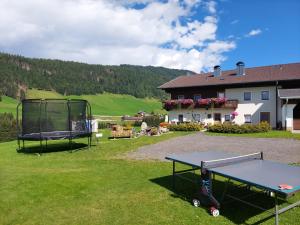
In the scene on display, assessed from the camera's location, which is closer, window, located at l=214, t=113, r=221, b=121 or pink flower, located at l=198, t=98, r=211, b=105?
pink flower, located at l=198, t=98, r=211, b=105

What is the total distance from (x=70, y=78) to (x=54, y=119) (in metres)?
105

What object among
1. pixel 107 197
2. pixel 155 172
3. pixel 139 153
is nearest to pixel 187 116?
pixel 139 153

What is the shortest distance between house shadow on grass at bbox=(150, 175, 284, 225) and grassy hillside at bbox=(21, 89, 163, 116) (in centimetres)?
8599

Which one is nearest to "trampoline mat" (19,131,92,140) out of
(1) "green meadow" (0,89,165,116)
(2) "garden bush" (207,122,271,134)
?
(2) "garden bush" (207,122,271,134)

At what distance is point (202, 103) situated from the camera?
35281 mm

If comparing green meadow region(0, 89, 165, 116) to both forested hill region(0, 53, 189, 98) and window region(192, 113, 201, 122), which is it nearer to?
forested hill region(0, 53, 189, 98)

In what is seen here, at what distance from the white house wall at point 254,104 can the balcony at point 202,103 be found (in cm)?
93

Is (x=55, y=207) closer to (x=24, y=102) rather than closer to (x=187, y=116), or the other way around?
(x=24, y=102)

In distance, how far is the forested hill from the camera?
342ft

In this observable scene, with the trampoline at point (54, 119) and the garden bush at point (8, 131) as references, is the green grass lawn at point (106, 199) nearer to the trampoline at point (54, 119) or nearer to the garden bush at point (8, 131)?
the trampoline at point (54, 119)

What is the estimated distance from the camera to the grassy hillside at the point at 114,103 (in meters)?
101

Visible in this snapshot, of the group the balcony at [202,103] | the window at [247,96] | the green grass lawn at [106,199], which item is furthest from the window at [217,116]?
the green grass lawn at [106,199]

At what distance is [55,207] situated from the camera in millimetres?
7566

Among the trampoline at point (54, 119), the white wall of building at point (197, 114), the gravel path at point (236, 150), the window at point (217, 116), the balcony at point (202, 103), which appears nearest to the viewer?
the gravel path at point (236, 150)
